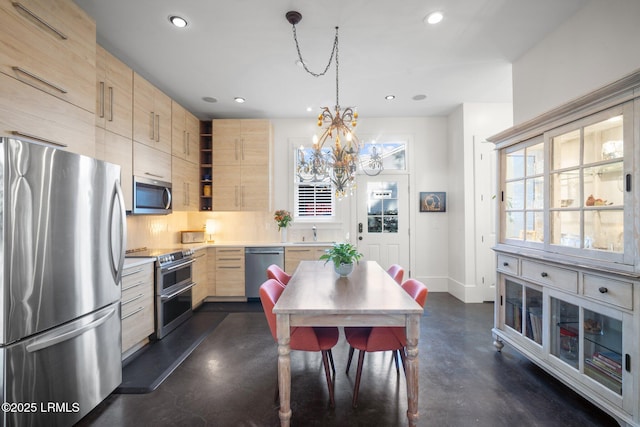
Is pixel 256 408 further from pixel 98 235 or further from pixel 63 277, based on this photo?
pixel 98 235

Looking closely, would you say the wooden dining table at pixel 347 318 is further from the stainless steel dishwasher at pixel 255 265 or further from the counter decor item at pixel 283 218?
the counter decor item at pixel 283 218

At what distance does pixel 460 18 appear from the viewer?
2262 mm

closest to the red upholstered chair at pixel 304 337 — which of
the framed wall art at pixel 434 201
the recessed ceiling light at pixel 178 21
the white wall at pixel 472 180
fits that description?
the recessed ceiling light at pixel 178 21

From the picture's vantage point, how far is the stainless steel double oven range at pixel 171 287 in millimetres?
2881

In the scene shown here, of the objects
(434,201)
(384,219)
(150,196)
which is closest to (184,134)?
(150,196)

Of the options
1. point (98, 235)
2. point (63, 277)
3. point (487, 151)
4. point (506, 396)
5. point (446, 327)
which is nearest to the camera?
point (63, 277)

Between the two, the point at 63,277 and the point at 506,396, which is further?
the point at 506,396

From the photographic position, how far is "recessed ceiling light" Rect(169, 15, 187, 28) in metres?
2.25

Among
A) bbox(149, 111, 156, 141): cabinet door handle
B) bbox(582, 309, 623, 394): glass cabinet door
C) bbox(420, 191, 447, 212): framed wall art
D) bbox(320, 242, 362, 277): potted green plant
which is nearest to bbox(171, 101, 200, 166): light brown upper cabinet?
bbox(149, 111, 156, 141): cabinet door handle

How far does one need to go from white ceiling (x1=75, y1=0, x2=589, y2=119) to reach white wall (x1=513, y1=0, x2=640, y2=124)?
133mm

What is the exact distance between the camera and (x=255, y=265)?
414cm

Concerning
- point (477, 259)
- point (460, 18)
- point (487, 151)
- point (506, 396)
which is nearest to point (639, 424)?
point (506, 396)

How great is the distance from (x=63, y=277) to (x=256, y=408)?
5.06 feet

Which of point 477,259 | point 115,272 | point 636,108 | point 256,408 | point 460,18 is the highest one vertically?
point 460,18
